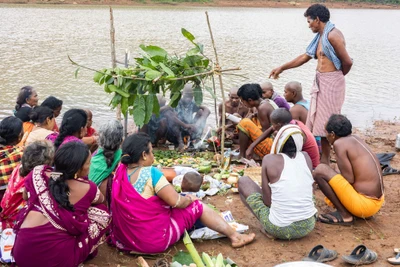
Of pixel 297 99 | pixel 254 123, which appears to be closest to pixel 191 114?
pixel 254 123

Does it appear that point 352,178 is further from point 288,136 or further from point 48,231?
point 48,231

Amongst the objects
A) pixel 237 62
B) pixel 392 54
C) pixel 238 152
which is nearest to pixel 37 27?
pixel 237 62

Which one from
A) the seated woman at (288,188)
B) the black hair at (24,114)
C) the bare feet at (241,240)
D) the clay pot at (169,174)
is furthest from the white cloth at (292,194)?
the black hair at (24,114)

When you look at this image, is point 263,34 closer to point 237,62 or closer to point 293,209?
point 237,62

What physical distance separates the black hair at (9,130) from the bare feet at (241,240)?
2.15m

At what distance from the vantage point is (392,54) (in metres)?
17.8

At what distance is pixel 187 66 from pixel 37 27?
17.1 metres

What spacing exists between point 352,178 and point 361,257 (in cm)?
82

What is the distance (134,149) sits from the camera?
351 cm

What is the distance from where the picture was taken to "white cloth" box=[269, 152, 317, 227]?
373 cm

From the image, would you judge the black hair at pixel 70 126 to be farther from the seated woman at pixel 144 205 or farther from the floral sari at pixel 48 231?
the floral sari at pixel 48 231

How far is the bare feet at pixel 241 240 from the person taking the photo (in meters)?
3.83

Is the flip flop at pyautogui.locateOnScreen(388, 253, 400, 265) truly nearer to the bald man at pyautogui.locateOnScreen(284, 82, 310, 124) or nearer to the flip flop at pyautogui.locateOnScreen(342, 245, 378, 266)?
the flip flop at pyautogui.locateOnScreen(342, 245, 378, 266)

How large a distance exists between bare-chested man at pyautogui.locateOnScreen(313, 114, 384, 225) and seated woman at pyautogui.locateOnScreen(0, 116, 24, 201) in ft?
Result: 8.83
